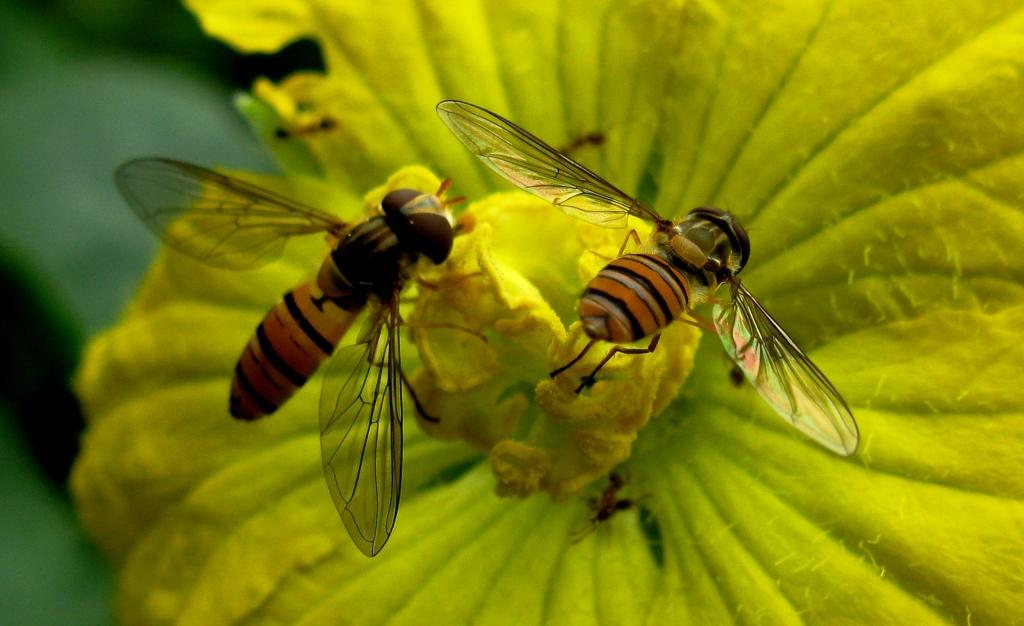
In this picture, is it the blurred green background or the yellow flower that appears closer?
the yellow flower

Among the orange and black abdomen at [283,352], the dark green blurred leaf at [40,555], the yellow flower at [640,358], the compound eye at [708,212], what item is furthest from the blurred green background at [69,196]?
the compound eye at [708,212]

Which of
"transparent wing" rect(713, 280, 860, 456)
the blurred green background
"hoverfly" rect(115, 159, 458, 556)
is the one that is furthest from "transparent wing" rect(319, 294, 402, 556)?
the blurred green background

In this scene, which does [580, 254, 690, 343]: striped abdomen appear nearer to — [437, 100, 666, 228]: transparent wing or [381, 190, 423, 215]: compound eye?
[437, 100, 666, 228]: transparent wing

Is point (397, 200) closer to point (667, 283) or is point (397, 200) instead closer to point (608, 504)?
point (667, 283)

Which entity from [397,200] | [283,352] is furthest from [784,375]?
[283,352]

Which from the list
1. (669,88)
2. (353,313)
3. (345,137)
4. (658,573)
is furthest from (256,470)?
(669,88)

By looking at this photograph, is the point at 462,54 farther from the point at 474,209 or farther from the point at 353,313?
the point at 353,313

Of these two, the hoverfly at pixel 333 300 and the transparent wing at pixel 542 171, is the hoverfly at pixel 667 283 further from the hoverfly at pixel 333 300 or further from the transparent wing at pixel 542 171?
the hoverfly at pixel 333 300
